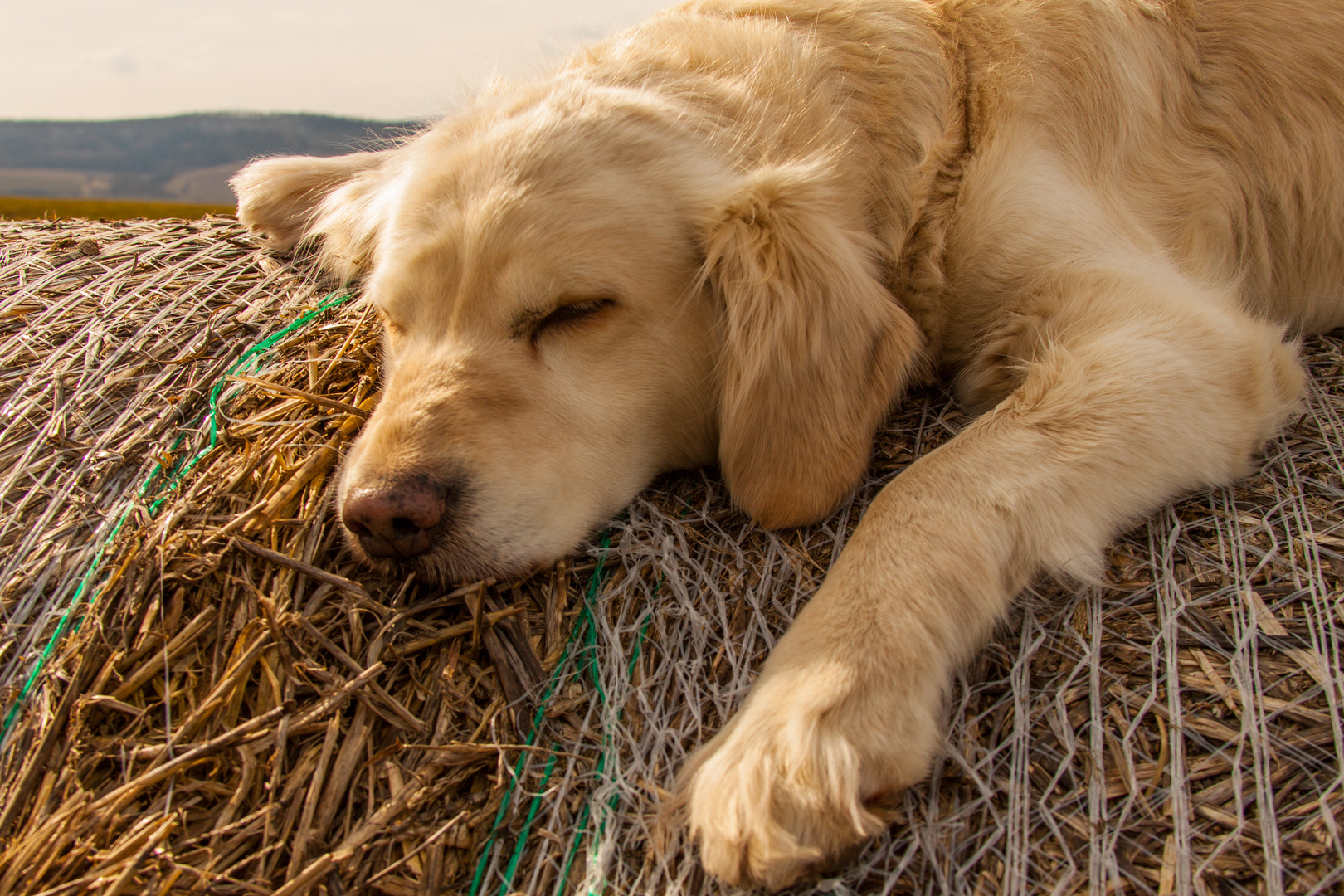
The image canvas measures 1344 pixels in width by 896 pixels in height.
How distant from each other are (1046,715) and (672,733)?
0.64 meters

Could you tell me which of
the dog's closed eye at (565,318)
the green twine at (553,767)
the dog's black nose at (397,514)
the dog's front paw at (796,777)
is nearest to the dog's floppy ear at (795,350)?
the dog's closed eye at (565,318)

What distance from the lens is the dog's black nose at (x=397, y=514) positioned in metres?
1.63

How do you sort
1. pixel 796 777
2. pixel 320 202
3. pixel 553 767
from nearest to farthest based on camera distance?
pixel 796 777 → pixel 553 767 → pixel 320 202

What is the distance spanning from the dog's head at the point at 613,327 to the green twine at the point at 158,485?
417 millimetres

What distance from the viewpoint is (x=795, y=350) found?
77.1 inches

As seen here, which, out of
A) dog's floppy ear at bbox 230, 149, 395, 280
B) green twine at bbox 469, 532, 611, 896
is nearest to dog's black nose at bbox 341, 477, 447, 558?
green twine at bbox 469, 532, 611, 896

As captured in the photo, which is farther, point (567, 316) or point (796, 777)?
point (567, 316)

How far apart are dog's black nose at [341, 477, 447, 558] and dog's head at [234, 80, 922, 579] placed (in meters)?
0.04

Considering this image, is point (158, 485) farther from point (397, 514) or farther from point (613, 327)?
point (613, 327)

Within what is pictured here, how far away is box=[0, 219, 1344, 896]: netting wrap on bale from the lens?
1.29 metres

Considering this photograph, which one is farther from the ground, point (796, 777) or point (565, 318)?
point (565, 318)

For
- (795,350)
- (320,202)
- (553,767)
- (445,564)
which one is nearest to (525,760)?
(553,767)

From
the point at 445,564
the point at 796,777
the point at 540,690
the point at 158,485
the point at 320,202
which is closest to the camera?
the point at 796,777

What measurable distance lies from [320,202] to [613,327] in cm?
158
